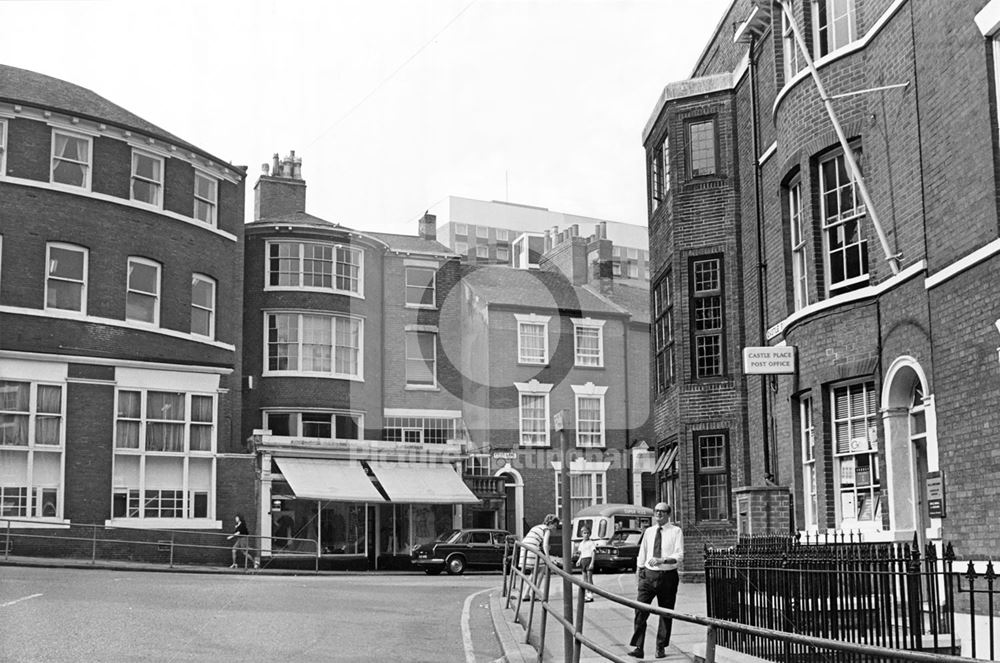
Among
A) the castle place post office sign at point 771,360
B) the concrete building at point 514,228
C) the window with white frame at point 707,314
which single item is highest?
the concrete building at point 514,228

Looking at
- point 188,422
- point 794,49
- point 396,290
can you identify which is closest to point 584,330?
point 396,290

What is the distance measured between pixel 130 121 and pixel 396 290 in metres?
12.2

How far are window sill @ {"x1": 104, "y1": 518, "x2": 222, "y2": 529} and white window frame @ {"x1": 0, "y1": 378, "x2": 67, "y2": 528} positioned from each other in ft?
5.43

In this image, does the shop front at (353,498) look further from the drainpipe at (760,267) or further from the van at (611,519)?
the drainpipe at (760,267)

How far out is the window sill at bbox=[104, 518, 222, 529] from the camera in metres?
31.9

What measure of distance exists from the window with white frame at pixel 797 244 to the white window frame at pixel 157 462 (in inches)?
803

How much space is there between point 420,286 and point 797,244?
26777 millimetres

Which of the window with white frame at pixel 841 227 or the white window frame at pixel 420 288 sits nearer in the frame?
the window with white frame at pixel 841 227

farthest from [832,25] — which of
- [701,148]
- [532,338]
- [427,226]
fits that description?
[427,226]

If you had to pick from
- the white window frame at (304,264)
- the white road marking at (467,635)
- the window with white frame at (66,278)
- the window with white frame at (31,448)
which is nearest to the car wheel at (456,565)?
the white window frame at (304,264)

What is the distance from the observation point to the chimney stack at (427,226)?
51156 millimetres

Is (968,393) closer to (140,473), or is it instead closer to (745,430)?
(745,430)

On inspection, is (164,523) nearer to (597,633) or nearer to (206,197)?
(206,197)

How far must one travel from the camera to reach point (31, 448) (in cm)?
3041
